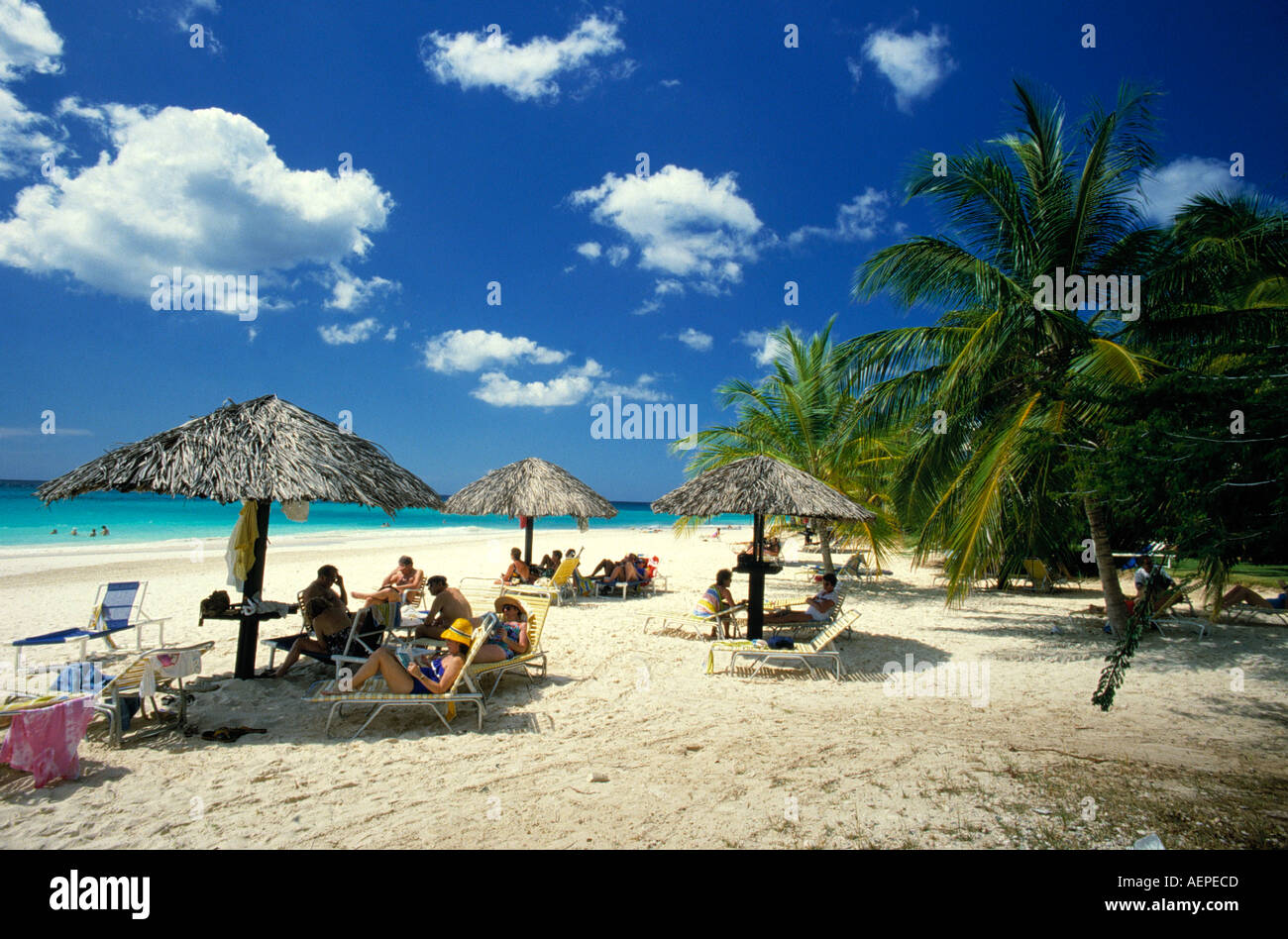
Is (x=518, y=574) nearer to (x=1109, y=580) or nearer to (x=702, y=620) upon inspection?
(x=702, y=620)

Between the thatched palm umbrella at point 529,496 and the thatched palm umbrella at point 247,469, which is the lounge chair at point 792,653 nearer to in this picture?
the thatched palm umbrella at point 247,469

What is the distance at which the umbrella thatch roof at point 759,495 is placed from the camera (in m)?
7.16

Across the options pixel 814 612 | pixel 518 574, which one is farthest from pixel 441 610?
pixel 518 574

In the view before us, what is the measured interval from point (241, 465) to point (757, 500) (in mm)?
5124

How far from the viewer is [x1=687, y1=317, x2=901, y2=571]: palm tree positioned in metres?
13.0

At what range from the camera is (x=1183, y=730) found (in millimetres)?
4758

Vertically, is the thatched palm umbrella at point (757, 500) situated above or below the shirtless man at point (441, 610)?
above

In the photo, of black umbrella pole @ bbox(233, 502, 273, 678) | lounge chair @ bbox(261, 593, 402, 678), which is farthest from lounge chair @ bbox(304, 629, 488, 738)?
black umbrella pole @ bbox(233, 502, 273, 678)

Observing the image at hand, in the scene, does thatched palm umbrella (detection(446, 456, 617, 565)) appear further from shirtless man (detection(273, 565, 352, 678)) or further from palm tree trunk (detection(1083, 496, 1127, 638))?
palm tree trunk (detection(1083, 496, 1127, 638))

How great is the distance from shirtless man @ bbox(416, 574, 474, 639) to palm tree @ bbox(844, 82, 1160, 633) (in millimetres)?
5650

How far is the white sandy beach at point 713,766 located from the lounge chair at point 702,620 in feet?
2.29

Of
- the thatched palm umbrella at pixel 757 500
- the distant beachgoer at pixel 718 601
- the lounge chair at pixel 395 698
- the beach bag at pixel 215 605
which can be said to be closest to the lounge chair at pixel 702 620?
the distant beachgoer at pixel 718 601

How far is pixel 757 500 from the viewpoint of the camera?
720 centimetres
